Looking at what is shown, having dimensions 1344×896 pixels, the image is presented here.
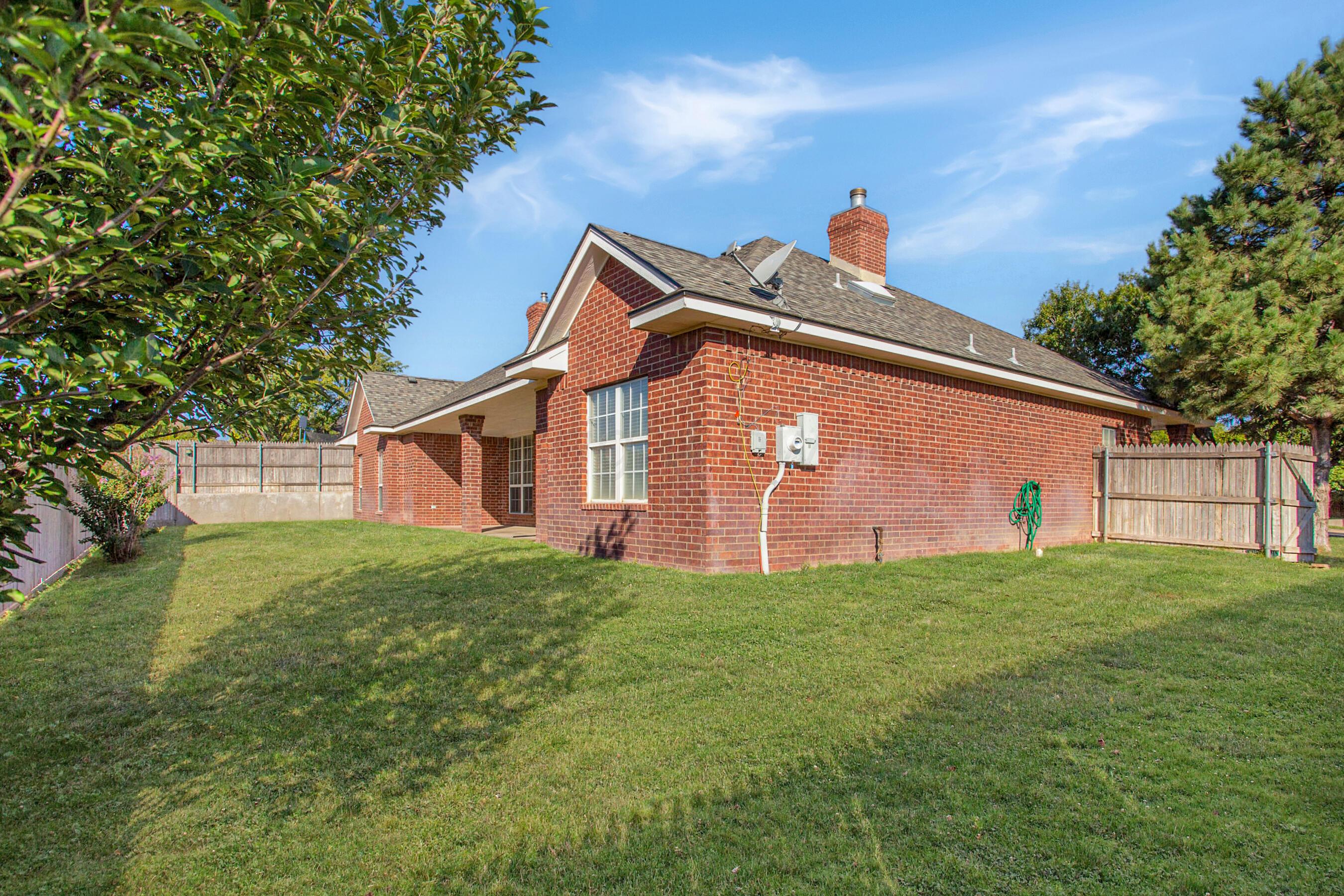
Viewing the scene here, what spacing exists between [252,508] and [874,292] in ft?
68.9

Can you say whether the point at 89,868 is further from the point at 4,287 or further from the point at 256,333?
the point at 4,287

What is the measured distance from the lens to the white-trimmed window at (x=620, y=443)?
33.7 ft

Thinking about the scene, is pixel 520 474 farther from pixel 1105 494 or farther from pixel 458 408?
pixel 1105 494

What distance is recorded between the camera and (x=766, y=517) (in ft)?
30.4

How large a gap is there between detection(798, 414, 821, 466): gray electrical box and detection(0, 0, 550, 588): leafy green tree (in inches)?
272

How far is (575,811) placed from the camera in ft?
11.1

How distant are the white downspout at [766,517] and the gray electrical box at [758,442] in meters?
0.39

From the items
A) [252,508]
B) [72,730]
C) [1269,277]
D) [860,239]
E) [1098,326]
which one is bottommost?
[72,730]

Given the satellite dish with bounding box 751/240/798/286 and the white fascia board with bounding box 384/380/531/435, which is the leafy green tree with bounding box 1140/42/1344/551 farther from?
the white fascia board with bounding box 384/380/531/435

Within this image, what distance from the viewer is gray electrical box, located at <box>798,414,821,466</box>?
9.52 m

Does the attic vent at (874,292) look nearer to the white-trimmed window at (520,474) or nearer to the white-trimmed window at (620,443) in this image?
the white-trimmed window at (620,443)

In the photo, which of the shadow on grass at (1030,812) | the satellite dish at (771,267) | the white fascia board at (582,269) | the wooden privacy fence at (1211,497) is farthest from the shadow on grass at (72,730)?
the wooden privacy fence at (1211,497)

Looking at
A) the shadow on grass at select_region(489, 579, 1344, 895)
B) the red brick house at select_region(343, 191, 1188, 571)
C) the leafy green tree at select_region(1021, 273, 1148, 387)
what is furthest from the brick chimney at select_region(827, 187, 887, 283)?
the shadow on grass at select_region(489, 579, 1344, 895)

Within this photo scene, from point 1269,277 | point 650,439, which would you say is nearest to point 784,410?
point 650,439
